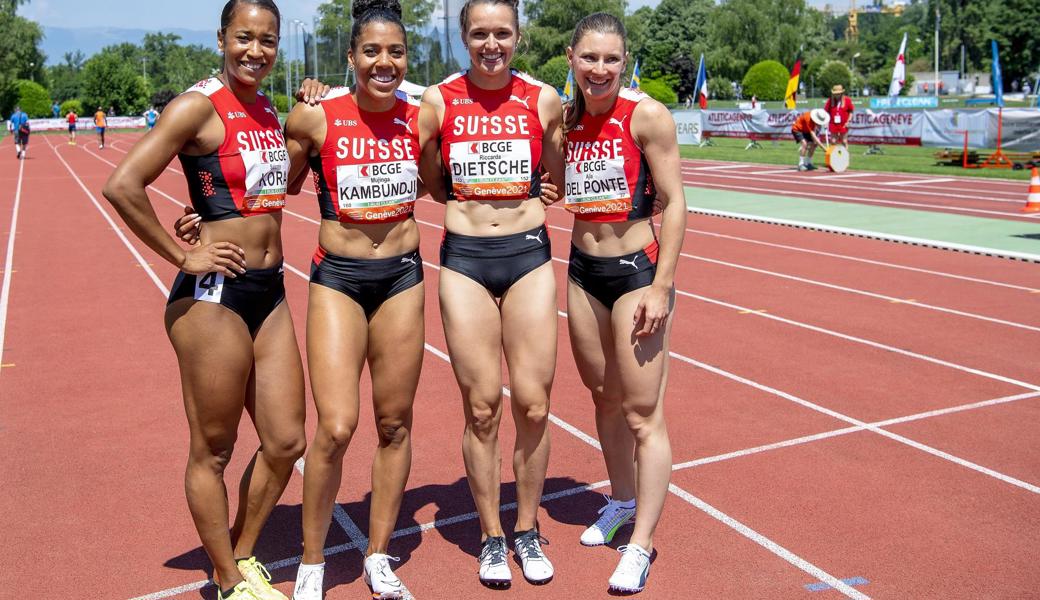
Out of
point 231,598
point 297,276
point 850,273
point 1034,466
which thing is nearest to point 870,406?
point 1034,466

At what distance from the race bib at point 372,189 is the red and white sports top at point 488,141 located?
22cm

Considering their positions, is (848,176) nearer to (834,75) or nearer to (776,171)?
(776,171)

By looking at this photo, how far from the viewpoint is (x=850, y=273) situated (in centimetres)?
1073

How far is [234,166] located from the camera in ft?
11.4

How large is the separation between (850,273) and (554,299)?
25.0 feet

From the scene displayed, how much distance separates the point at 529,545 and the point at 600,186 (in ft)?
4.94

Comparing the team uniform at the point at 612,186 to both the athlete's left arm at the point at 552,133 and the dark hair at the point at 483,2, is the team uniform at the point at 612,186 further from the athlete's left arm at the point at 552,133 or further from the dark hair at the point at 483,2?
the dark hair at the point at 483,2

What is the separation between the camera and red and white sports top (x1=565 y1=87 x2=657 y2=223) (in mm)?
3916

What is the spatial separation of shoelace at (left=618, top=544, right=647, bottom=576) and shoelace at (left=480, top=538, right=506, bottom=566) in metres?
0.47

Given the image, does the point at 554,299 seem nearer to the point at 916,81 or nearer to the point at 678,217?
the point at 678,217

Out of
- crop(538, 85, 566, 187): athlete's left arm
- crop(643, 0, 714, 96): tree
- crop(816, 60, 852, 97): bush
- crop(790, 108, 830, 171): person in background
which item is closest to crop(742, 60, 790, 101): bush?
crop(816, 60, 852, 97): bush

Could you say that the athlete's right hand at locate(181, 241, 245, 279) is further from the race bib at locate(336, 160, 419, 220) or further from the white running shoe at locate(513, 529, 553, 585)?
the white running shoe at locate(513, 529, 553, 585)

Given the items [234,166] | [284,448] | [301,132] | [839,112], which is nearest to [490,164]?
[301,132]

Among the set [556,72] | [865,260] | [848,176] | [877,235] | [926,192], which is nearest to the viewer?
[865,260]
